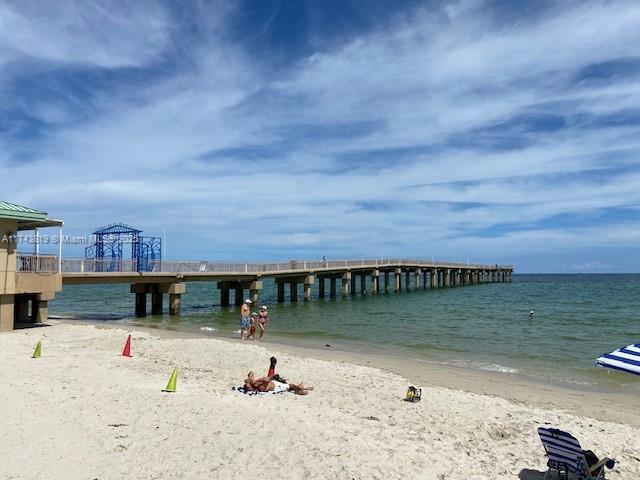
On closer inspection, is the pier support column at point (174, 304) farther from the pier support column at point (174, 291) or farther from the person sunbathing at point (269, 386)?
the person sunbathing at point (269, 386)

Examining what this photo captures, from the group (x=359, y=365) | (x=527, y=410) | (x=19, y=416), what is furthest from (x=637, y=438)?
(x=19, y=416)

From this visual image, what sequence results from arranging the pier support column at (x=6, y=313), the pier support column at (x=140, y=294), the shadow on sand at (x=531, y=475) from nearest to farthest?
the shadow on sand at (x=531, y=475)
the pier support column at (x=6, y=313)
the pier support column at (x=140, y=294)

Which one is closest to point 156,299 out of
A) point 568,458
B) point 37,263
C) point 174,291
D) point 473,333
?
point 174,291

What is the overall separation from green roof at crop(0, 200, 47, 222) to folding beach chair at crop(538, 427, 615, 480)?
17215mm

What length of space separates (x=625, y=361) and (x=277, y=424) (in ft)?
16.5

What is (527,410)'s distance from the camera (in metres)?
10.2

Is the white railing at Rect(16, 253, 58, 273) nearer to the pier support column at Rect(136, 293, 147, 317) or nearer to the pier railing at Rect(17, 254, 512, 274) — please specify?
the pier railing at Rect(17, 254, 512, 274)

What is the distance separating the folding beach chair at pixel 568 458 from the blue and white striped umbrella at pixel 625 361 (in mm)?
1152

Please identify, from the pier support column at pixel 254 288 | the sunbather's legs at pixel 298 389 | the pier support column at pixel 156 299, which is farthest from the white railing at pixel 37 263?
the pier support column at pixel 254 288

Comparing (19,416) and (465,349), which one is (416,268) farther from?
(19,416)

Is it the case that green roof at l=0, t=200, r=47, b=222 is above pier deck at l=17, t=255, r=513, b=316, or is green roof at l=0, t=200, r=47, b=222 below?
above

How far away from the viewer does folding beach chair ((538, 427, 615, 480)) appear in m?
6.48

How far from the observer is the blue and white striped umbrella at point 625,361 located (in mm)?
6805

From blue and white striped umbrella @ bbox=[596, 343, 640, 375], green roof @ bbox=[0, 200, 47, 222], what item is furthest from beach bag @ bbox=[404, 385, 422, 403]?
green roof @ bbox=[0, 200, 47, 222]
